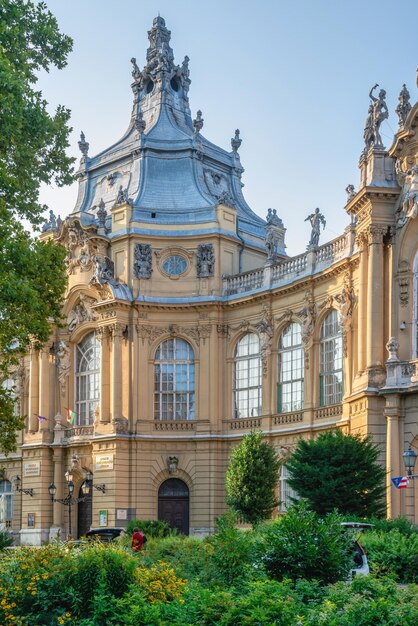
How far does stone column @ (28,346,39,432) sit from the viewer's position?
179 ft

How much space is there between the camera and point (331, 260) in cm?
4309

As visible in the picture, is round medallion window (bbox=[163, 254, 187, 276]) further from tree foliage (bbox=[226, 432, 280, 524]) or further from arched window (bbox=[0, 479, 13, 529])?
arched window (bbox=[0, 479, 13, 529])

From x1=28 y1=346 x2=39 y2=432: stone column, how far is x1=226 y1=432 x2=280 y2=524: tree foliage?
1756cm

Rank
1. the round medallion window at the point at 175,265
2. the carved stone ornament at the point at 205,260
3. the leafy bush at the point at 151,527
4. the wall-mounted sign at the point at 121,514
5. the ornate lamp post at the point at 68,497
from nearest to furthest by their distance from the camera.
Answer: the leafy bush at the point at 151,527 < the wall-mounted sign at the point at 121,514 < the carved stone ornament at the point at 205,260 < the ornate lamp post at the point at 68,497 < the round medallion window at the point at 175,265

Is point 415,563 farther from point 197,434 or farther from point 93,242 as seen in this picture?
point 93,242

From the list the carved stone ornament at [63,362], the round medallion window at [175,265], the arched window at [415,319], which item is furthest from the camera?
the carved stone ornament at [63,362]

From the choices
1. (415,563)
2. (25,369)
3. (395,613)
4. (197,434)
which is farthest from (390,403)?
(25,369)

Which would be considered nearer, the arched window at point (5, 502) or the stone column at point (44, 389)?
the stone column at point (44, 389)

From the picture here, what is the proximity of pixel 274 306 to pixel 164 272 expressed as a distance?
257 inches

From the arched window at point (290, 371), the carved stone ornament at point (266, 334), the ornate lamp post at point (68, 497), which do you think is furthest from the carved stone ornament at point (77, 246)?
the arched window at point (290, 371)

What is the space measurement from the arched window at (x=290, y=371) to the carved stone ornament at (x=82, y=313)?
407 inches

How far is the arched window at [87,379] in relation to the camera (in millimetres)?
52438

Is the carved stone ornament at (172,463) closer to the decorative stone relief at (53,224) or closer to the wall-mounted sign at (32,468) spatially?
the wall-mounted sign at (32,468)

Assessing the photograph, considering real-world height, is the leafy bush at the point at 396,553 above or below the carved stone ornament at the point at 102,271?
below
